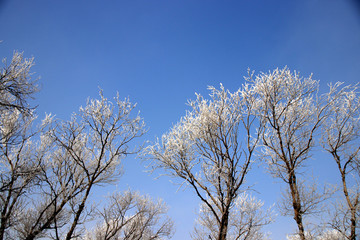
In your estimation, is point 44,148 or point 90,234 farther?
point 90,234

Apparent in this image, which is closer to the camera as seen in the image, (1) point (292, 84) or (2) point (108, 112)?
(1) point (292, 84)

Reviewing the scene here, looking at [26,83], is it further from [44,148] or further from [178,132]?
[44,148]

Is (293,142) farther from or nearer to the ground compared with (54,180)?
farther from the ground

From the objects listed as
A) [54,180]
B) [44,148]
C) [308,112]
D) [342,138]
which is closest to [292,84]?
[308,112]

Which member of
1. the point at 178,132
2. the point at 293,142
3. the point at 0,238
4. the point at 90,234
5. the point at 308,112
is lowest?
the point at 0,238

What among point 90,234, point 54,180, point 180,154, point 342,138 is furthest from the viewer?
point 90,234

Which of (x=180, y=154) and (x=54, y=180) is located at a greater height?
(x=180, y=154)

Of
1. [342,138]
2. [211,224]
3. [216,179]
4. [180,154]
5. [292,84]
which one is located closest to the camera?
[216,179]

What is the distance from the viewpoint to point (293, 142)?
786 centimetres

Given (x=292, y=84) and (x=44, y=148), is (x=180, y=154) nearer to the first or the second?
(x=292, y=84)

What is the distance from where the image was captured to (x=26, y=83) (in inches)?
219

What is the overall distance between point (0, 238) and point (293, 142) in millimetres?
10761

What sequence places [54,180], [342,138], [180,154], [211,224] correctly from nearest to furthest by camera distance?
[180,154]
[54,180]
[342,138]
[211,224]

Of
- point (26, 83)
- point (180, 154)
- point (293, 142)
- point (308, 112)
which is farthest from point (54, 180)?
point (308, 112)
